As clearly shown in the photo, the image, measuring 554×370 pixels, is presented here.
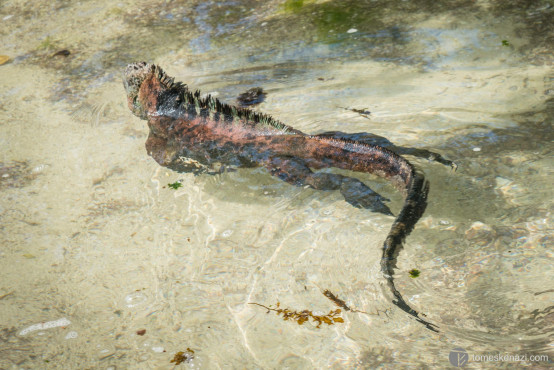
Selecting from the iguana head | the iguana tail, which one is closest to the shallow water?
the iguana tail

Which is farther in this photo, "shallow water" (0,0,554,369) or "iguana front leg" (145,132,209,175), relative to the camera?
"iguana front leg" (145,132,209,175)

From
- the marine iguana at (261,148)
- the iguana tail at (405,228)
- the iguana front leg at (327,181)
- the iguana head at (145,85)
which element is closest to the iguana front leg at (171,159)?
the marine iguana at (261,148)

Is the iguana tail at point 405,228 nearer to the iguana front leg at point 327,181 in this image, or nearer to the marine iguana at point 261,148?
the marine iguana at point 261,148

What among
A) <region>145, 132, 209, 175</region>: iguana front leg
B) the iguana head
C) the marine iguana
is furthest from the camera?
the iguana head

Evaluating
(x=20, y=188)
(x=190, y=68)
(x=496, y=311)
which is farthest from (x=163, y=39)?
(x=496, y=311)

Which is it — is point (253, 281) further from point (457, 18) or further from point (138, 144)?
point (457, 18)

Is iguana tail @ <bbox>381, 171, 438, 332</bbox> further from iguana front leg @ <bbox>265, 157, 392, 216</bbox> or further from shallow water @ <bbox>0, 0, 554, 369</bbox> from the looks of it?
iguana front leg @ <bbox>265, 157, 392, 216</bbox>
